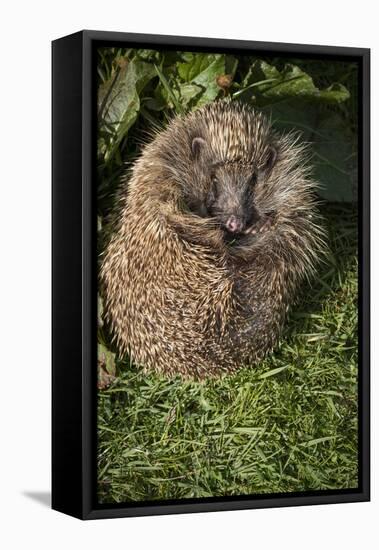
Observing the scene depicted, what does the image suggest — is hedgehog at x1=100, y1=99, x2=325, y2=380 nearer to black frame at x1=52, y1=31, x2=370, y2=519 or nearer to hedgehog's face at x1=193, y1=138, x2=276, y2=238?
hedgehog's face at x1=193, y1=138, x2=276, y2=238

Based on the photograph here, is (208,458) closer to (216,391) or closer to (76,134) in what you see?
(216,391)

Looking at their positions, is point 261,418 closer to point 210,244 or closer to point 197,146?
point 210,244

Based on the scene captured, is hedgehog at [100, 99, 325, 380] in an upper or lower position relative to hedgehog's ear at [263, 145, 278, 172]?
lower

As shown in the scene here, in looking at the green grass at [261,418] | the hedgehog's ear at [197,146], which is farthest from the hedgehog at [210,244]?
the green grass at [261,418]

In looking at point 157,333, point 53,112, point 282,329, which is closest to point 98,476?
point 157,333

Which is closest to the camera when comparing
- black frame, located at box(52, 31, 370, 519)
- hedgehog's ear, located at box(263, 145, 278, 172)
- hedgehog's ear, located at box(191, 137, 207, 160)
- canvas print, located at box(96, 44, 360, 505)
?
black frame, located at box(52, 31, 370, 519)

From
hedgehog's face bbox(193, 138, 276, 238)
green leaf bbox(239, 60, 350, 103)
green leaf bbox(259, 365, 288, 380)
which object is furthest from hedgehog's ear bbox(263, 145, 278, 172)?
green leaf bbox(259, 365, 288, 380)

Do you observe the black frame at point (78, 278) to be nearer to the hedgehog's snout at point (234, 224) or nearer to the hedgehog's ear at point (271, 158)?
the hedgehog's ear at point (271, 158)
